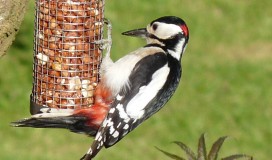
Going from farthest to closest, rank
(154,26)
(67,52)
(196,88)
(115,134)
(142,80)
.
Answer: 1. (196,88)
2. (154,26)
3. (67,52)
4. (142,80)
5. (115,134)

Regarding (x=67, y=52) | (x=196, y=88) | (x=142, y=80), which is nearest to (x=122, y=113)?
(x=142, y=80)

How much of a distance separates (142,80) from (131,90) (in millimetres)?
98

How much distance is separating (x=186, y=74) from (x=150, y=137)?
1.28m

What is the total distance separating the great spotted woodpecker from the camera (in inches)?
207

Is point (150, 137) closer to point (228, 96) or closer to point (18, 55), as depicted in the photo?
point (228, 96)

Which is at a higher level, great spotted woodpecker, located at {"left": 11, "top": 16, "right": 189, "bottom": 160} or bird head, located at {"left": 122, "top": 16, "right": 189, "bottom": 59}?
bird head, located at {"left": 122, "top": 16, "right": 189, "bottom": 59}

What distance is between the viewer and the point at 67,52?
5469 mm

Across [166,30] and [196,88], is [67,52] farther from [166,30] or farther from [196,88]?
[196,88]

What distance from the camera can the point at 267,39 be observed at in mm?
11078

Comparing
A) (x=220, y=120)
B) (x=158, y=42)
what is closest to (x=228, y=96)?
(x=220, y=120)

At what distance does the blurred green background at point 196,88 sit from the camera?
8945 millimetres

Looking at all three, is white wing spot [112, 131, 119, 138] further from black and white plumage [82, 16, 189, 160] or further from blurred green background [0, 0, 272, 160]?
blurred green background [0, 0, 272, 160]

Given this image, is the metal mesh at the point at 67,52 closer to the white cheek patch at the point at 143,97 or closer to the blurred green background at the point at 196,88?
the white cheek patch at the point at 143,97

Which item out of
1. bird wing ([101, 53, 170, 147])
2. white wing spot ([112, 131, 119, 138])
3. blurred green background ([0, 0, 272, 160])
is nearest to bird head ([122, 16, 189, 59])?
bird wing ([101, 53, 170, 147])
